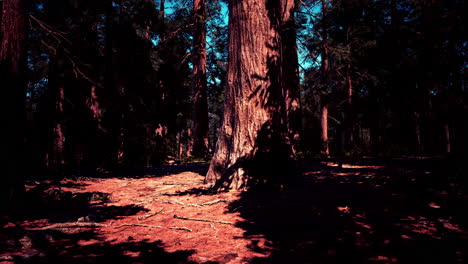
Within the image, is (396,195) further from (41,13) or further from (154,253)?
(41,13)

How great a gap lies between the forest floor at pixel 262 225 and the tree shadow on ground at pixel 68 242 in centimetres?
1

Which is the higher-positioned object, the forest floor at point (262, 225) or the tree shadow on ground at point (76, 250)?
the forest floor at point (262, 225)

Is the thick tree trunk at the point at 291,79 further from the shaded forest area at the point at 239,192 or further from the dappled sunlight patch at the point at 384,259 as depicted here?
the dappled sunlight patch at the point at 384,259

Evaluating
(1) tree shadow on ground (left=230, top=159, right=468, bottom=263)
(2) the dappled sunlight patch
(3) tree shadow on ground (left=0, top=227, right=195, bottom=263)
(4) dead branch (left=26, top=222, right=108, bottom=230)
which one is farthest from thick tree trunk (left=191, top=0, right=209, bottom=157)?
(2) the dappled sunlight patch

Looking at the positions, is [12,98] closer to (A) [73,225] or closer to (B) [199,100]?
(A) [73,225]

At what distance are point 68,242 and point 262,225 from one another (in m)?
2.41

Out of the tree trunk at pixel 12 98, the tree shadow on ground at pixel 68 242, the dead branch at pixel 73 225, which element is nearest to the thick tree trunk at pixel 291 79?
the tree shadow on ground at pixel 68 242

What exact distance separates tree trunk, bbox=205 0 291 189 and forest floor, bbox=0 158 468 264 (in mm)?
454

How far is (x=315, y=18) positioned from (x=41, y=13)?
12.3 m

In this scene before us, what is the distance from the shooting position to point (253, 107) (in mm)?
4582

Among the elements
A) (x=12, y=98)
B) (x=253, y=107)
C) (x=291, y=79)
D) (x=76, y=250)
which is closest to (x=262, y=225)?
(x=76, y=250)

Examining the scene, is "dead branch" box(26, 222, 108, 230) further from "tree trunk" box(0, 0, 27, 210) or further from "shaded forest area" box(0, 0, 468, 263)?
"tree trunk" box(0, 0, 27, 210)

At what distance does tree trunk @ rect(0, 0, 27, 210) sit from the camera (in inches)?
152

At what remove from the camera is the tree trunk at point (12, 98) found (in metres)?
3.87
